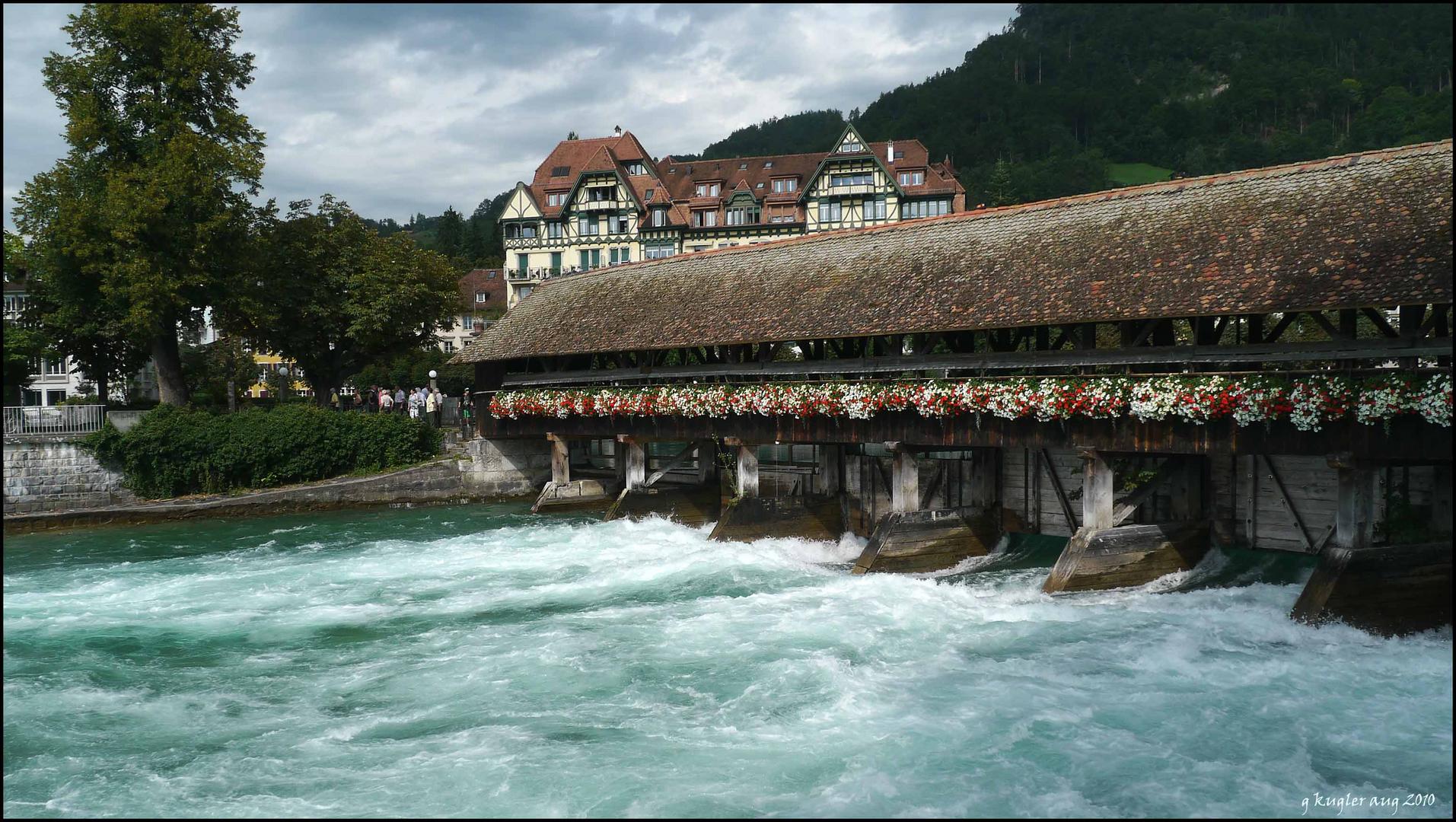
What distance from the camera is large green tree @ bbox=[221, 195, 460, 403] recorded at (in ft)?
98.5

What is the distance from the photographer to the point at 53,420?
990 inches

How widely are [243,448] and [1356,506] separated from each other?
22810mm

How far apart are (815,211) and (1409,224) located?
3737 cm

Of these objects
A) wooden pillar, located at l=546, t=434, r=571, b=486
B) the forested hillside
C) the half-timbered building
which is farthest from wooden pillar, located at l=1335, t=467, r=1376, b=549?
the forested hillside

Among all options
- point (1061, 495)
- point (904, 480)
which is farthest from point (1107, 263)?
point (904, 480)

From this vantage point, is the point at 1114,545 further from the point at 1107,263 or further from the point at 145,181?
the point at 145,181

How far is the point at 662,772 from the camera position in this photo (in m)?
8.66

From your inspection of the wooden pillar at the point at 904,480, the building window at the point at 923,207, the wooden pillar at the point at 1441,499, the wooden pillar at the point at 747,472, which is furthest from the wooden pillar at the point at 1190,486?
the building window at the point at 923,207

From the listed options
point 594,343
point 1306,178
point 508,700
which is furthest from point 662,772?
point 594,343

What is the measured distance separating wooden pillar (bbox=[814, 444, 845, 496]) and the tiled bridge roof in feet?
8.94

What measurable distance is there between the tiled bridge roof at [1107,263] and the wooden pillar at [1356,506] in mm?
1883

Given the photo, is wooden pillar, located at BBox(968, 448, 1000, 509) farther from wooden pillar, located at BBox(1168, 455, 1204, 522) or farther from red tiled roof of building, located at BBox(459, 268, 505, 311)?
red tiled roof of building, located at BBox(459, 268, 505, 311)

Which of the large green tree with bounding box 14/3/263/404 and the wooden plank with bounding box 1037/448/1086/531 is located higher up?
the large green tree with bounding box 14/3/263/404

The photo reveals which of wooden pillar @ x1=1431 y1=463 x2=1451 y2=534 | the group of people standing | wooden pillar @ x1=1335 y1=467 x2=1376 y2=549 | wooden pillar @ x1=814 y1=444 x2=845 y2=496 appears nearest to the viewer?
Answer: wooden pillar @ x1=1335 y1=467 x2=1376 y2=549
